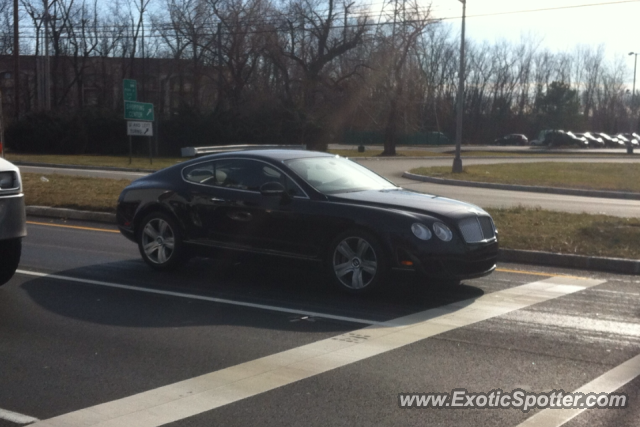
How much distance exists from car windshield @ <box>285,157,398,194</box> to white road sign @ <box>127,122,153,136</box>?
2806 cm

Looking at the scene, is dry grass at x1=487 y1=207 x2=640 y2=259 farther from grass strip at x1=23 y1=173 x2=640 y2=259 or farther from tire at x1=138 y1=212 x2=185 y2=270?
tire at x1=138 y1=212 x2=185 y2=270

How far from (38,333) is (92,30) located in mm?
62876

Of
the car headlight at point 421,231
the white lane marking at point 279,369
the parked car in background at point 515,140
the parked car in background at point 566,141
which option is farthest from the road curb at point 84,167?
the parked car in background at point 515,140

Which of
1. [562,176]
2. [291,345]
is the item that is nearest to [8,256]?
→ [291,345]

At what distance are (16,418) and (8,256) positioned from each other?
11.9 feet

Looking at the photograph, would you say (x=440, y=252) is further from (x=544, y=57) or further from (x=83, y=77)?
(x=544, y=57)

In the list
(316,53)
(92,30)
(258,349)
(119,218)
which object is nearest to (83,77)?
(92,30)

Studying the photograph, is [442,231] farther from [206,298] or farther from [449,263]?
[206,298]

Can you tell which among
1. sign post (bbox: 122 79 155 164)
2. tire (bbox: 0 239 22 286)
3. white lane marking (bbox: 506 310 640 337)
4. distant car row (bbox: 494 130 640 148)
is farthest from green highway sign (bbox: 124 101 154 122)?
distant car row (bbox: 494 130 640 148)

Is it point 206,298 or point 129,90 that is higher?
point 129,90

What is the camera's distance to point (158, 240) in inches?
366

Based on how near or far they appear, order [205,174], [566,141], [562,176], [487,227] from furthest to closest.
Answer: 1. [566,141]
2. [562,176]
3. [205,174]
4. [487,227]

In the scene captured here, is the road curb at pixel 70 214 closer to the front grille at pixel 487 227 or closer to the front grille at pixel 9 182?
the front grille at pixel 9 182

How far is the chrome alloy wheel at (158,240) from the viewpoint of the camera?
30.2 ft
